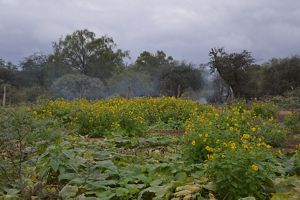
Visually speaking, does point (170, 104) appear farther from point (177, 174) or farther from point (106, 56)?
point (106, 56)

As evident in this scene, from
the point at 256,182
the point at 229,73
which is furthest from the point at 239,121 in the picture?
the point at 229,73

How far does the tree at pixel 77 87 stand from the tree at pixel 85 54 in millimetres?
6453

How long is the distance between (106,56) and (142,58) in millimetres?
5569

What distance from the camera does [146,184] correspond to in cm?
454

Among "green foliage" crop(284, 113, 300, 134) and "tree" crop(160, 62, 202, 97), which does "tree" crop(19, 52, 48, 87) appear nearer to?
"tree" crop(160, 62, 202, 97)

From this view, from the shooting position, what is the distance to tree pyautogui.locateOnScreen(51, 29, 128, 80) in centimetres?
3588

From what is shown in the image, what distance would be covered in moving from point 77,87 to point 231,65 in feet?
32.2

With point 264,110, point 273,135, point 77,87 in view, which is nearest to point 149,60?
point 77,87

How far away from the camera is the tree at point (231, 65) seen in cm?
2416

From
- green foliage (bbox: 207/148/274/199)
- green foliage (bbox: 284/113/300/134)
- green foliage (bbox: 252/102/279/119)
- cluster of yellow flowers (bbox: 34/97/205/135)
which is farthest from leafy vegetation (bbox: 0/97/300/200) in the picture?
green foliage (bbox: 252/102/279/119)

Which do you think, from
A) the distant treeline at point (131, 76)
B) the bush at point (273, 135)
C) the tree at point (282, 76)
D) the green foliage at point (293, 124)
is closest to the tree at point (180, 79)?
the distant treeline at point (131, 76)

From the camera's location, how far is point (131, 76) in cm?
3191

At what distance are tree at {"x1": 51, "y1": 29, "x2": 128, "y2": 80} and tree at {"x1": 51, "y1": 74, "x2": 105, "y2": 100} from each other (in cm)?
645

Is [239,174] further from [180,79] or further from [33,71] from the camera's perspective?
[33,71]
